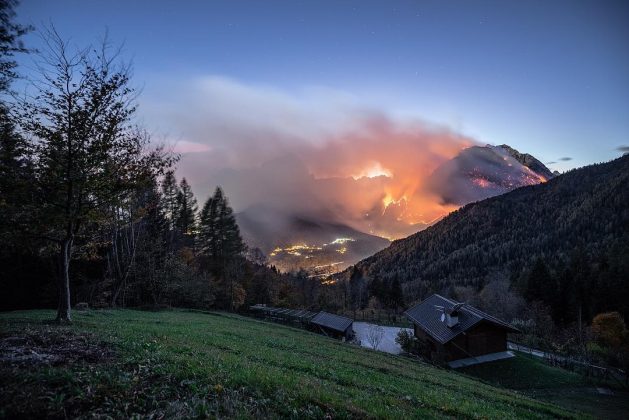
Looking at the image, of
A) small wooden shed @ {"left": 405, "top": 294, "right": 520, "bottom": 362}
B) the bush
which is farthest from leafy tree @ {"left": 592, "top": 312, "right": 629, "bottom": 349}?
the bush

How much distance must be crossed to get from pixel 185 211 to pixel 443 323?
191 ft

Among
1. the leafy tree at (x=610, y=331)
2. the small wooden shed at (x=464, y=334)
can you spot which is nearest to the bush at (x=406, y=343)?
the small wooden shed at (x=464, y=334)

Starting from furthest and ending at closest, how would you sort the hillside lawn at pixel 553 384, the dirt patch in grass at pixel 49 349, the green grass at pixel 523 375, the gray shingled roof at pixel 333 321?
the gray shingled roof at pixel 333 321
the green grass at pixel 523 375
the hillside lawn at pixel 553 384
the dirt patch in grass at pixel 49 349

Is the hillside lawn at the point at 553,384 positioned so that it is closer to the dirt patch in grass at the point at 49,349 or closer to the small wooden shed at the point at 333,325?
the small wooden shed at the point at 333,325

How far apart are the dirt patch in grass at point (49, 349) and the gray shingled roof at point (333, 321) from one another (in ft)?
159

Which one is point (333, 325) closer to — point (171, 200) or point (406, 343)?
point (406, 343)

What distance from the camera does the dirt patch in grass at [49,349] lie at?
24.7ft

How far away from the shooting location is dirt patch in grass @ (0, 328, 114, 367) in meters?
7.54

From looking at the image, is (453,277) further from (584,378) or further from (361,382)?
(361,382)

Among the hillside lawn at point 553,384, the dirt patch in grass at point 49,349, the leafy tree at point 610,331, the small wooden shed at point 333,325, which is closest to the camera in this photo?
the dirt patch in grass at point 49,349

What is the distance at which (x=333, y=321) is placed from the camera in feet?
191

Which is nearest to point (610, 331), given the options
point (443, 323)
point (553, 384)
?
point (553, 384)

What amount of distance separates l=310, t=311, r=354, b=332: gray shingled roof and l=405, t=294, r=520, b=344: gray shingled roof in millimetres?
11306

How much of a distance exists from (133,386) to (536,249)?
754ft
